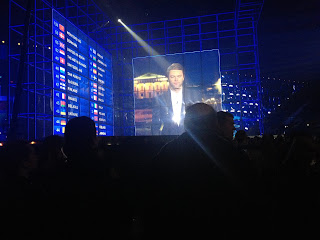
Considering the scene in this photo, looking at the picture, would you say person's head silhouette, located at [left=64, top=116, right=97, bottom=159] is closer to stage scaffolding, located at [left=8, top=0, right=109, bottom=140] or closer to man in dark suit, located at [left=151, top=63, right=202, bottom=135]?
stage scaffolding, located at [left=8, top=0, right=109, bottom=140]

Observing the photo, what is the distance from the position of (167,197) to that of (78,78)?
14769 millimetres

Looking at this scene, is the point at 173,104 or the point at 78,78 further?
the point at 173,104

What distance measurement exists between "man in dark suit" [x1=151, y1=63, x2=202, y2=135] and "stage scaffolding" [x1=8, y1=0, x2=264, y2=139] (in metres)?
2.00

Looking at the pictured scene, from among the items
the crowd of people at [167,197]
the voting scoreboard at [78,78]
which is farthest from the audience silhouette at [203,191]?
the voting scoreboard at [78,78]

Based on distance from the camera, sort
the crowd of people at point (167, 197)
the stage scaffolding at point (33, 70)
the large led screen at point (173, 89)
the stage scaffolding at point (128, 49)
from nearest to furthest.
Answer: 1. the crowd of people at point (167, 197)
2. the stage scaffolding at point (33, 70)
3. the stage scaffolding at point (128, 49)
4. the large led screen at point (173, 89)

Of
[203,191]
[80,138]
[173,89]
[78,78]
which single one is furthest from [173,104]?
[203,191]

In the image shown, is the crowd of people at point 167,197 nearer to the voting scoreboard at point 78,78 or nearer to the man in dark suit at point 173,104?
the voting scoreboard at point 78,78

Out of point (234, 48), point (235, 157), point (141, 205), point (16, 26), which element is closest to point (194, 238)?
point (141, 205)

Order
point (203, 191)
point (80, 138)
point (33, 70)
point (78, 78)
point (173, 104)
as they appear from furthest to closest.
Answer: point (173, 104), point (78, 78), point (33, 70), point (80, 138), point (203, 191)

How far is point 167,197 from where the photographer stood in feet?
6.55

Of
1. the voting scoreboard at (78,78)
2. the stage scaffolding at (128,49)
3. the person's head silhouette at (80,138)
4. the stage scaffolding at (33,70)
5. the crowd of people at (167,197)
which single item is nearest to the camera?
the crowd of people at (167,197)

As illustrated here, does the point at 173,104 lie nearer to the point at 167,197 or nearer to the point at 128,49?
the point at 128,49

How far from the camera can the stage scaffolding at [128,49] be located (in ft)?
43.1

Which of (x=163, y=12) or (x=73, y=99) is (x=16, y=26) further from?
(x=163, y=12)
